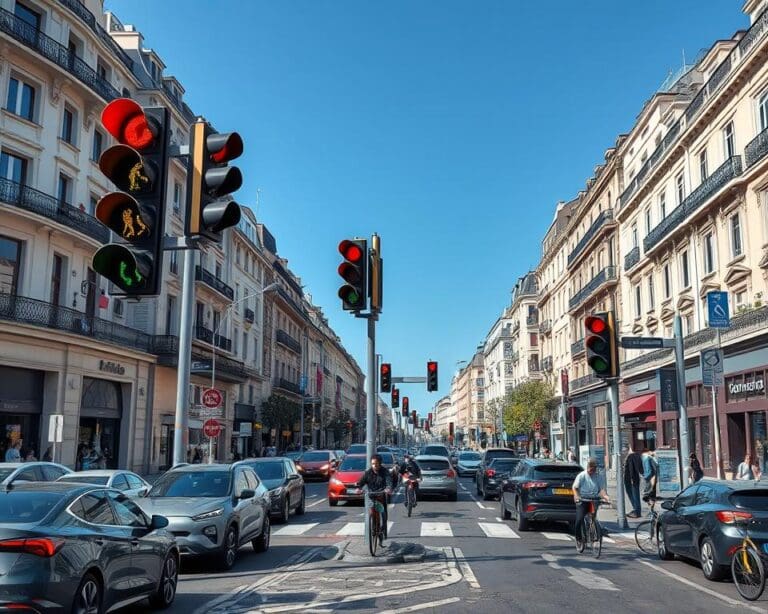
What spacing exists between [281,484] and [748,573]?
11.9m

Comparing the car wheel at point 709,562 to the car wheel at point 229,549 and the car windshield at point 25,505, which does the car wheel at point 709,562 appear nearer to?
the car wheel at point 229,549

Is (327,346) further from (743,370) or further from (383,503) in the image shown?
(383,503)

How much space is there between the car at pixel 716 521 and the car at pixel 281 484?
30.8 feet

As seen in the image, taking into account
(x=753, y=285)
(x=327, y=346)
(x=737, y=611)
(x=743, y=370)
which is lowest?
(x=737, y=611)

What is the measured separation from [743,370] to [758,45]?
437 inches

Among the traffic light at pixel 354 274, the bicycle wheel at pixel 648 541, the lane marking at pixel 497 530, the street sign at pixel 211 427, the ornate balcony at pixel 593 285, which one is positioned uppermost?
the ornate balcony at pixel 593 285

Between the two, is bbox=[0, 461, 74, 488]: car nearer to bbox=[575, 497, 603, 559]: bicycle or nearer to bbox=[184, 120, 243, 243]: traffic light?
bbox=[184, 120, 243, 243]: traffic light

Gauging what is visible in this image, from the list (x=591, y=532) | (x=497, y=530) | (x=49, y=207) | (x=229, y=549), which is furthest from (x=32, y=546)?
(x=49, y=207)

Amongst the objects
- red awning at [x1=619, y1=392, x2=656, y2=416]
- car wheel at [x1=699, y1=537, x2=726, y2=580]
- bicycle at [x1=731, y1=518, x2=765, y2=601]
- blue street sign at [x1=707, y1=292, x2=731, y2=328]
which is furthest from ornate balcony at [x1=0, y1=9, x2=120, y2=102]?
red awning at [x1=619, y1=392, x2=656, y2=416]

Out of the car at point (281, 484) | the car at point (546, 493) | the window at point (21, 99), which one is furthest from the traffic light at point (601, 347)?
the window at point (21, 99)

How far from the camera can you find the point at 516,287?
98000 millimetres

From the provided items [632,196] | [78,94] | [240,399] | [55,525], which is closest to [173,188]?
[78,94]

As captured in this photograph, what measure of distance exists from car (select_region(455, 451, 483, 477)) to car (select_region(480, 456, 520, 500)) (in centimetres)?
1531

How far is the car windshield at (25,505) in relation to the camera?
21.3 ft
